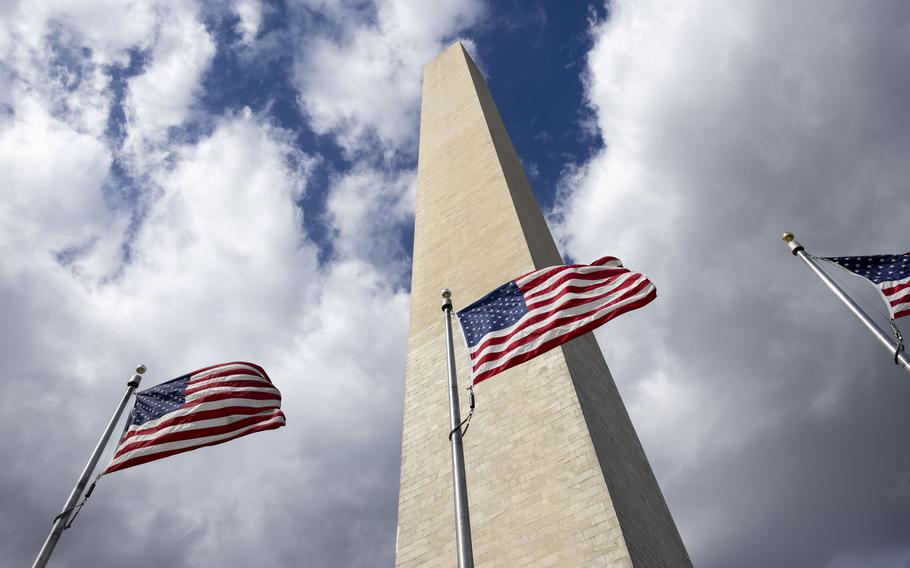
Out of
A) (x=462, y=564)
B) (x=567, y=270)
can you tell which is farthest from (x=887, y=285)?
(x=462, y=564)

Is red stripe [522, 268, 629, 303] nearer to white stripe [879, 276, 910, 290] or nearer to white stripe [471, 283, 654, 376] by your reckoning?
white stripe [471, 283, 654, 376]

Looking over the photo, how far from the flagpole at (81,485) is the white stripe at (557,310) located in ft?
21.4

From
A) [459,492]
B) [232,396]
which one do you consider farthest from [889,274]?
[232,396]

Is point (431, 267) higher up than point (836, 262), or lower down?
higher up

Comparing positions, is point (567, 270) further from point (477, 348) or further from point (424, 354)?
point (424, 354)

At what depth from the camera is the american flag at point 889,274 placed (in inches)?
382

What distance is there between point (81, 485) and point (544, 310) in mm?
7807

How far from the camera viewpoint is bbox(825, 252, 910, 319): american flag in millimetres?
9711

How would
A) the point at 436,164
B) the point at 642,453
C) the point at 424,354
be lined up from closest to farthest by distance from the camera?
the point at 642,453 → the point at 424,354 → the point at 436,164

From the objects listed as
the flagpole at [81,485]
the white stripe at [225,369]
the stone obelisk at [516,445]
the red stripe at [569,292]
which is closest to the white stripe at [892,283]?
the red stripe at [569,292]

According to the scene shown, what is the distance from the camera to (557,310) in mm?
9125

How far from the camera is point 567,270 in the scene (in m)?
9.60

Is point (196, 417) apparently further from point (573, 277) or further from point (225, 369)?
point (573, 277)

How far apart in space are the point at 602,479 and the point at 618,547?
1418mm
